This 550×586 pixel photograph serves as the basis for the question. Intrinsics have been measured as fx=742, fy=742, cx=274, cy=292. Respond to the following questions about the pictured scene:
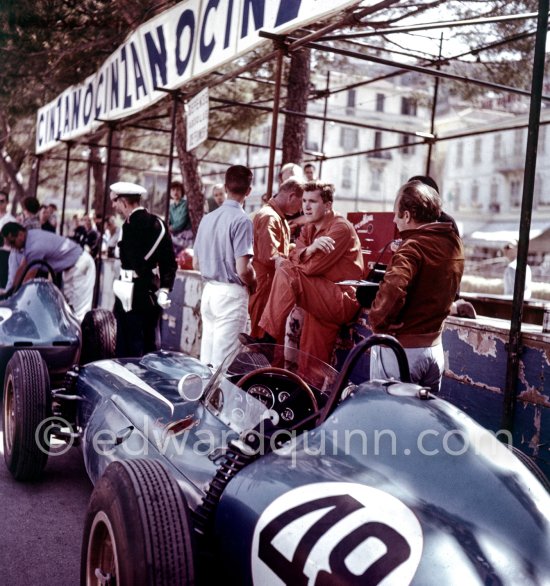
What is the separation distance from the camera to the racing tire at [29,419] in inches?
167

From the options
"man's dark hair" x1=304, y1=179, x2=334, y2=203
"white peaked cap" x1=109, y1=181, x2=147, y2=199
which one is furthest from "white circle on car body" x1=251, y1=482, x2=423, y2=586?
"white peaked cap" x1=109, y1=181, x2=147, y2=199

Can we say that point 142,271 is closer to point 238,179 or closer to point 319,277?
A: point 238,179

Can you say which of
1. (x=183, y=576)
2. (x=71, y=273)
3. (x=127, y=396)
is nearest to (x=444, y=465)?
(x=183, y=576)

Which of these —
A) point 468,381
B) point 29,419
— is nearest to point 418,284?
point 468,381

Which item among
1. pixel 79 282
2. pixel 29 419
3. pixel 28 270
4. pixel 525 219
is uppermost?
pixel 525 219

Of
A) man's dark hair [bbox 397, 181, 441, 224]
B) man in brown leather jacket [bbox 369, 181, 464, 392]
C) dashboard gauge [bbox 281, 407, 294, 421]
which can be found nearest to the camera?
dashboard gauge [bbox 281, 407, 294, 421]

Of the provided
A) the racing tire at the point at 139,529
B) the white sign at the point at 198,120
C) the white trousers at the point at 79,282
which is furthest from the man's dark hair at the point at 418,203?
the white trousers at the point at 79,282

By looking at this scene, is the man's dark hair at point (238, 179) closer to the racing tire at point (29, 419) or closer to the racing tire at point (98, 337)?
the racing tire at point (98, 337)

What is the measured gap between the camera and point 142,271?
615cm

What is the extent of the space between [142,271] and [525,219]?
320cm

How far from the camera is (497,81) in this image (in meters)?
10.7

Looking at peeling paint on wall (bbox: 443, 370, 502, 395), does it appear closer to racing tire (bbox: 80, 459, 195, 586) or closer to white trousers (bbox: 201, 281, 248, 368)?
white trousers (bbox: 201, 281, 248, 368)

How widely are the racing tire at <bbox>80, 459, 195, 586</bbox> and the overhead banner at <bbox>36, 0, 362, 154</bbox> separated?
A: 3237 millimetres

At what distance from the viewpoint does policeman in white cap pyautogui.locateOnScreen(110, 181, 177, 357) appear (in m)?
6.09
